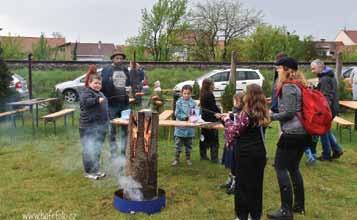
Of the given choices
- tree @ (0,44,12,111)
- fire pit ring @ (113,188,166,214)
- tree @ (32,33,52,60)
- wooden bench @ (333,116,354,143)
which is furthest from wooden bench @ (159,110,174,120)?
tree @ (32,33,52,60)

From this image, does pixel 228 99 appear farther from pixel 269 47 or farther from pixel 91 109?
pixel 269 47

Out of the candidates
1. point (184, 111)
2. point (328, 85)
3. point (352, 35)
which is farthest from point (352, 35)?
point (184, 111)

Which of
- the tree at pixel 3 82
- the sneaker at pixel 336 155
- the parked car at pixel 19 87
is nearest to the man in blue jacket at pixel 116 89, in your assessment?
the sneaker at pixel 336 155

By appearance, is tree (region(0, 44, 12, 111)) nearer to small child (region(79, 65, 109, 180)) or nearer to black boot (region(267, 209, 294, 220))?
small child (region(79, 65, 109, 180))

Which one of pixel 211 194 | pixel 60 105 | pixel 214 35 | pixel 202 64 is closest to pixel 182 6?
pixel 214 35

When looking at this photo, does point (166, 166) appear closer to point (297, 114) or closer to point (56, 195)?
point (56, 195)

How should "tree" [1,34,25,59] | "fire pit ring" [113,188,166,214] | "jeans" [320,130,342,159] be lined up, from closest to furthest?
"fire pit ring" [113,188,166,214] < "jeans" [320,130,342,159] < "tree" [1,34,25,59]

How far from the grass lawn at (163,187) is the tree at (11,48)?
94.0 feet

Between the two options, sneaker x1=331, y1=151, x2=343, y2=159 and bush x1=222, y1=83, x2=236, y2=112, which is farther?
bush x1=222, y1=83, x2=236, y2=112

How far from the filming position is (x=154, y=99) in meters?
6.11

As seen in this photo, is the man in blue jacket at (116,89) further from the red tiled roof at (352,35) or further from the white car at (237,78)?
the red tiled roof at (352,35)

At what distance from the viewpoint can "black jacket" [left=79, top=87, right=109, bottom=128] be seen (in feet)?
19.1

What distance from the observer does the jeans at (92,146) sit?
6026 millimetres

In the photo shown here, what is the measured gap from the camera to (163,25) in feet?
125
